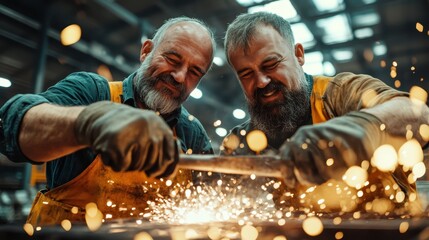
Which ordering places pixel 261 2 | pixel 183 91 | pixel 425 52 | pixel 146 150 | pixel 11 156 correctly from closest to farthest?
pixel 146 150
pixel 11 156
pixel 183 91
pixel 261 2
pixel 425 52

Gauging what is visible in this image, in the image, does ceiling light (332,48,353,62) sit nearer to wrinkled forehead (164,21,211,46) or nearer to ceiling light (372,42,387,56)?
ceiling light (372,42,387,56)

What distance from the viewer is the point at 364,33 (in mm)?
5586

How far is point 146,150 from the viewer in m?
1.10

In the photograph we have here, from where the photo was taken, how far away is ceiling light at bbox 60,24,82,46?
18.2ft

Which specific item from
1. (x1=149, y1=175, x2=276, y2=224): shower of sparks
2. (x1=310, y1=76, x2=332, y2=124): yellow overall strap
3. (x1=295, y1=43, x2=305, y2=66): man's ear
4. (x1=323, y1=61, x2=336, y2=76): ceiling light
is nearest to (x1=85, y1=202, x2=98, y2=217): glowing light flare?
(x1=149, y1=175, x2=276, y2=224): shower of sparks

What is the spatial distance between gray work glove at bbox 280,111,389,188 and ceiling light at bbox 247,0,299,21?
383 cm

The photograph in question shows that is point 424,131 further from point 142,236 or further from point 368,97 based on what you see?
point 142,236

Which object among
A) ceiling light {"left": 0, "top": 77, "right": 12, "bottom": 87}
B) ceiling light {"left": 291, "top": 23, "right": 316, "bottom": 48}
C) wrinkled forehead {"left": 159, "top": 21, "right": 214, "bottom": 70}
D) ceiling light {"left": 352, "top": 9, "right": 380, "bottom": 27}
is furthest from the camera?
ceiling light {"left": 0, "top": 77, "right": 12, "bottom": 87}

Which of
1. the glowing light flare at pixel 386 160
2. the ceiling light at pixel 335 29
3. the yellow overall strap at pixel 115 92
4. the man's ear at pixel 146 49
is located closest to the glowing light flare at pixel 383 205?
the glowing light flare at pixel 386 160

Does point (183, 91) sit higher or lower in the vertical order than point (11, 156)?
higher

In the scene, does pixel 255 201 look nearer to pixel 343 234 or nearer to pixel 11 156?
pixel 343 234

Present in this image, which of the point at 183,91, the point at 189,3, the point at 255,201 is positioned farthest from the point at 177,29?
the point at 189,3

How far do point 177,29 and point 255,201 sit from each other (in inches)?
52.9

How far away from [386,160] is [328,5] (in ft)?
11.8
